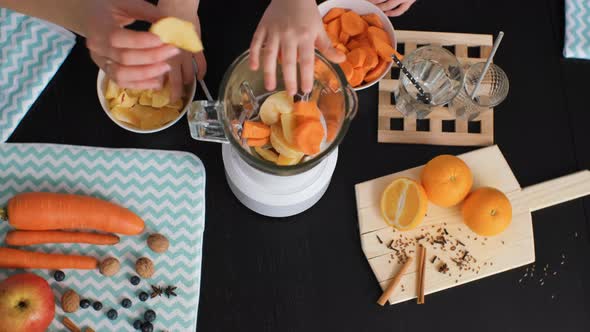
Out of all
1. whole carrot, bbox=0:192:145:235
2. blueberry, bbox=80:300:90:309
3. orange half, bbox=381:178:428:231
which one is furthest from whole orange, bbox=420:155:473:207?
blueberry, bbox=80:300:90:309

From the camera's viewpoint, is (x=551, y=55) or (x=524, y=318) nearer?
(x=524, y=318)

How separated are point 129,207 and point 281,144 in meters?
0.35

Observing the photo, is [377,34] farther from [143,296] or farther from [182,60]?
[143,296]

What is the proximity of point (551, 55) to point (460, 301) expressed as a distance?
51 centimetres

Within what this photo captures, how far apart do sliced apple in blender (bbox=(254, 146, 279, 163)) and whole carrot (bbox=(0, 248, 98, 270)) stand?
36 centimetres

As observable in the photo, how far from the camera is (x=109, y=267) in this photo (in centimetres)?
93

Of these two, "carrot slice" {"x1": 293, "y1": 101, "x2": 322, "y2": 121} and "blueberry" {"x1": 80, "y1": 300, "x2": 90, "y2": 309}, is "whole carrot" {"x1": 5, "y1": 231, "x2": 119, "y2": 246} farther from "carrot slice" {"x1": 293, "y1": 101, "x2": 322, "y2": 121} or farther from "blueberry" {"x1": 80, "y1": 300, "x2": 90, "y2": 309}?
"carrot slice" {"x1": 293, "y1": 101, "x2": 322, "y2": 121}

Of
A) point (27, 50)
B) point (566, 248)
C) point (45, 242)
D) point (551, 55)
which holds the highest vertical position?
point (551, 55)

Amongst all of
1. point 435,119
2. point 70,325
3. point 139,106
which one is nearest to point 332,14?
point 435,119

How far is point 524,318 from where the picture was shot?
96 cm

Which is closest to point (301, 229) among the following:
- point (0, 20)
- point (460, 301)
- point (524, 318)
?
point (460, 301)

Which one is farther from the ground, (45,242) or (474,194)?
(474,194)

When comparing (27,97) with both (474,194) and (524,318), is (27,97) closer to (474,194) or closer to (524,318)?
(474,194)

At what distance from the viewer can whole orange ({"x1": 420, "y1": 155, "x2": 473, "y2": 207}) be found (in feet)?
3.05
